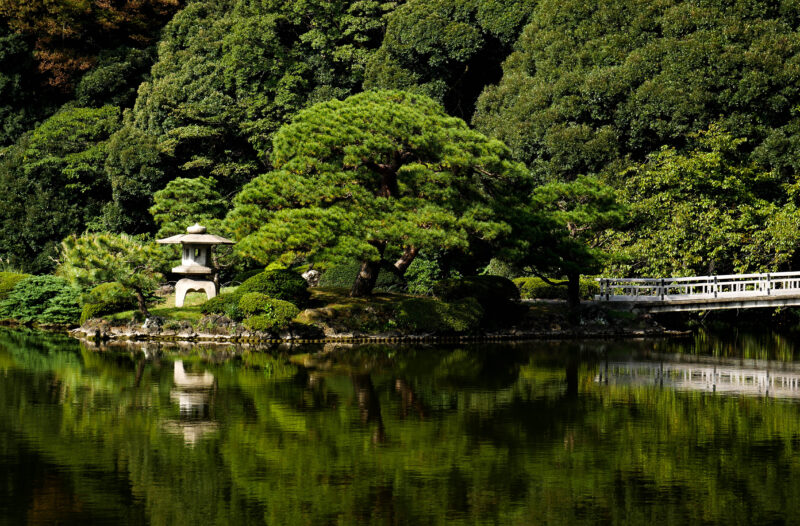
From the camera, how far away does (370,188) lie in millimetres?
29938

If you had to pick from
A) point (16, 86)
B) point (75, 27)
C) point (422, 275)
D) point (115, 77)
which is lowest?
point (422, 275)

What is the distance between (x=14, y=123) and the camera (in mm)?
52219

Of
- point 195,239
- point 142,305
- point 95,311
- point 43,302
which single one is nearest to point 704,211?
point 195,239

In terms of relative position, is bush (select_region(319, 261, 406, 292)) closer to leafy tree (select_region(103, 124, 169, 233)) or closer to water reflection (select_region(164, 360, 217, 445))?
water reflection (select_region(164, 360, 217, 445))

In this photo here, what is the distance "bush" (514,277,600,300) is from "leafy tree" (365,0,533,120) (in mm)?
11369

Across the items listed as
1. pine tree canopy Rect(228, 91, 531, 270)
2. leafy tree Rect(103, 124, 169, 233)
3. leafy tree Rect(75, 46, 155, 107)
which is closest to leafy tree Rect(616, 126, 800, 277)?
pine tree canopy Rect(228, 91, 531, 270)

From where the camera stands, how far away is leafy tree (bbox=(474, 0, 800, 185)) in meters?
33.6

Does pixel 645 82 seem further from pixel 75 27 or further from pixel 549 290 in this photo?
pixel 75 27

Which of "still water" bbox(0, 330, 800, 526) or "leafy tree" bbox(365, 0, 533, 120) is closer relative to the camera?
"still water" bbox(0, 330, 800, 526)

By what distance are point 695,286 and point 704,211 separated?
312cm

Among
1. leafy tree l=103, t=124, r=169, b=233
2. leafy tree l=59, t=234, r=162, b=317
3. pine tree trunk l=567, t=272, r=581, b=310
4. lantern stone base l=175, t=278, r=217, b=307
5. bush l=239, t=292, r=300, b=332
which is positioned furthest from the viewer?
leafy tree l=103, t=124, r=169, b=233

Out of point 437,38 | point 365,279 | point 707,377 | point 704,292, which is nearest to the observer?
point 707,377

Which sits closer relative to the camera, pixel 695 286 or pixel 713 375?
pixel 713 375

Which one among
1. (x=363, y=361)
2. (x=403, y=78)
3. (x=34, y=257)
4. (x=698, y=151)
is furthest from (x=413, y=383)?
(x=34, y=257)
